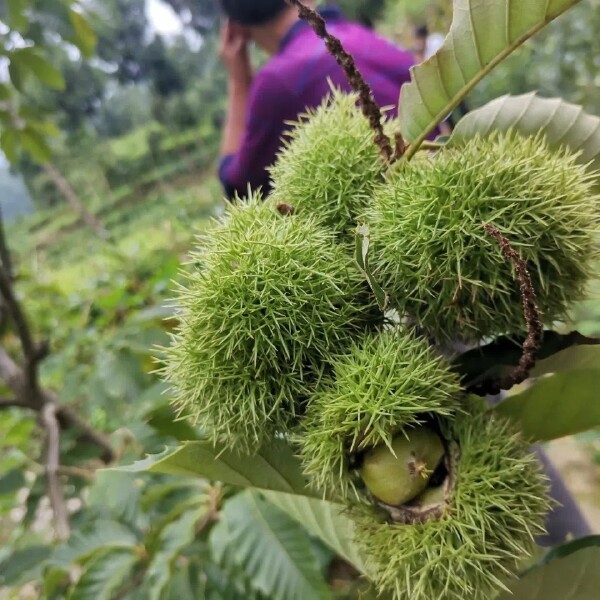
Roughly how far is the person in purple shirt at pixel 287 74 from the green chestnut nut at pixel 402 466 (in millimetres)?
606

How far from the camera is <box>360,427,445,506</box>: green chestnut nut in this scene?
41cm

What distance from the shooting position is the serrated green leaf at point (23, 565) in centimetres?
111

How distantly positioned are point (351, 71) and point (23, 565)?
1224 mm

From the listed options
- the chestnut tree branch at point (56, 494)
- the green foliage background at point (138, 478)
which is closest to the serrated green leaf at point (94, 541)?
the green foliage background at point (138, 478)

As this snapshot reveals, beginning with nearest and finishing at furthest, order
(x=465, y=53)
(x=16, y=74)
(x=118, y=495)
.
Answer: (x=465, y=53) → (x=118, y=495) → (x=16, y=74)

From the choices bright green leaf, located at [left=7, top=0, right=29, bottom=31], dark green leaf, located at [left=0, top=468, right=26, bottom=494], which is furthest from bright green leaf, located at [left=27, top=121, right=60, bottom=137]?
dark green leaf, located at [left=0, top=468, right=26, bottom=494]

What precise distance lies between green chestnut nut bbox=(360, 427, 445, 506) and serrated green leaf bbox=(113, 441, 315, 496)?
0.09 metres

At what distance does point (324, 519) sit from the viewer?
0.61m

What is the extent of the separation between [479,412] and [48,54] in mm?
1527

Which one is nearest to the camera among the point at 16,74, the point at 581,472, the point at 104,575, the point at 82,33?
the point at 104,575

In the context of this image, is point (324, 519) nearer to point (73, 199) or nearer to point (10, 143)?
point (10, 143)

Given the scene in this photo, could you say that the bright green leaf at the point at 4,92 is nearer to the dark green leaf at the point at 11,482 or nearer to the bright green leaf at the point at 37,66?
the bright green leaf at the point at 37,66

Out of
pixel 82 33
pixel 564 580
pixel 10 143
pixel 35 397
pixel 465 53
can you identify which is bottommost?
pixel 564 580

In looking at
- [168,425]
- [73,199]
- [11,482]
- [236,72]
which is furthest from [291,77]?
[73,199]
